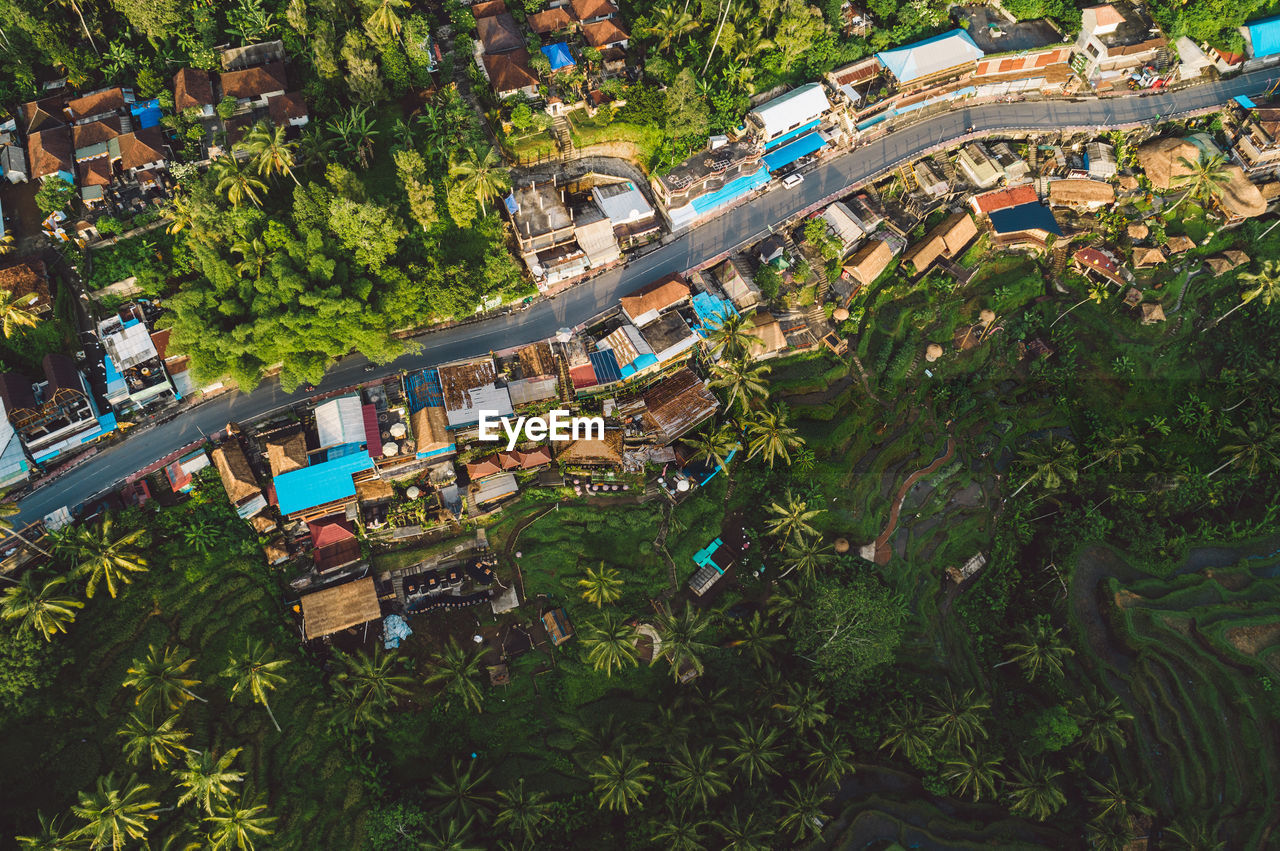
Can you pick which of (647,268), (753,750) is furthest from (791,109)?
A: (753,750)

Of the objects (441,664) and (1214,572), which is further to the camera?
(1214,572)

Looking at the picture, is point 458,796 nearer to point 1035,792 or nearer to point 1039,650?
point 1035,792

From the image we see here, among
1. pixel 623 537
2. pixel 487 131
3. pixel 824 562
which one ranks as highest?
pixel 487 131

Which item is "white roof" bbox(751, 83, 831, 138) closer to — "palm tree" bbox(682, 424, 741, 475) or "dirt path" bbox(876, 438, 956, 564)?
"palm tree" bbox(682, 424, 741, 475)

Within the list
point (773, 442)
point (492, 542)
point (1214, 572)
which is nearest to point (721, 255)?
point (773, 442)

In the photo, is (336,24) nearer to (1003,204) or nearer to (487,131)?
(487,131)
